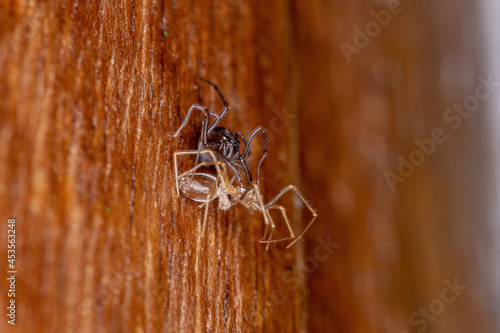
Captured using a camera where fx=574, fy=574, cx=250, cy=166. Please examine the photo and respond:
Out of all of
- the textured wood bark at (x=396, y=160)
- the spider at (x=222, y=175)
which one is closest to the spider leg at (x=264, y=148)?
the spider at (x=222, y=175)

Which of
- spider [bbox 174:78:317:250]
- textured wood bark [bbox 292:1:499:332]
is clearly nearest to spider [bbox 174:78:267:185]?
spider [bbox 174:78:317:250]

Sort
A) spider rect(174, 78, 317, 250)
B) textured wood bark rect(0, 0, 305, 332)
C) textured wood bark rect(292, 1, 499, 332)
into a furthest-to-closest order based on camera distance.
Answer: textured wood bark rect(292, 1, 499, 332) → spider rect(174, 78, 317, 250) → textured wood bark rect(0, 0, 305, 332)

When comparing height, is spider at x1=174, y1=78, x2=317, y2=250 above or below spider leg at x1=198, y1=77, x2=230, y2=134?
below

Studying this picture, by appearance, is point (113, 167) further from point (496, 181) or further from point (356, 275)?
point (496, 181)

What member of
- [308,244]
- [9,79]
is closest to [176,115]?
[9,79]

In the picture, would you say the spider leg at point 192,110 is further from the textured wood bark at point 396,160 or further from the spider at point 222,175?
the textured wood bark at point 396,160

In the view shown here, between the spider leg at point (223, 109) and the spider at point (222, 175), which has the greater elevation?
the spider leg at point (223, 109)

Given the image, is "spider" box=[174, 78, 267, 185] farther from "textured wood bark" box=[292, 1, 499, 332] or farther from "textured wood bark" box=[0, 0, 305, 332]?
"textured wood bark" box=[292, 1, 499, 332]
